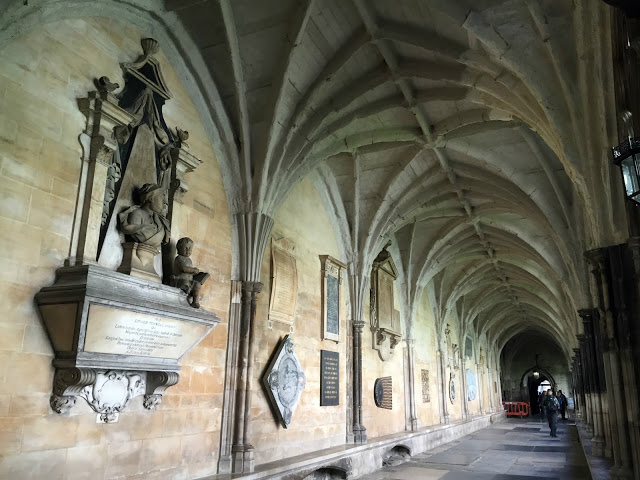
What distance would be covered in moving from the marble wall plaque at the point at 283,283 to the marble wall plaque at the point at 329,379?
4.49 ft

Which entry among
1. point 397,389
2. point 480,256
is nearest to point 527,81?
point 397,389

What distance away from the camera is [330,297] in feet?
31.8

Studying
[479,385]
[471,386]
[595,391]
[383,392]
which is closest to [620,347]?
[595,391]

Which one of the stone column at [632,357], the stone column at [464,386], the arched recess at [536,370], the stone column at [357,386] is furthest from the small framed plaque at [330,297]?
the arched recess at [536,370]

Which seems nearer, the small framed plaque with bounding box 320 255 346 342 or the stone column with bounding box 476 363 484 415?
the small framed plaque with bounding box 320 255 346 342

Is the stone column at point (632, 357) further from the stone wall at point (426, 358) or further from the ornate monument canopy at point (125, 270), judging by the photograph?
the stone wall at point (426, 358)

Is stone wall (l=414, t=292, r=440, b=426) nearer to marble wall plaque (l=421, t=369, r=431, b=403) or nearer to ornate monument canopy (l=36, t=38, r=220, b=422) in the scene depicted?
marble wall plaque (l=421, t=369, r=431, b=403)

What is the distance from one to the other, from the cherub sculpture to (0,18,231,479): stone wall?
841mm

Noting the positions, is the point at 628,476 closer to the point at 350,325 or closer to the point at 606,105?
the point at 606,105

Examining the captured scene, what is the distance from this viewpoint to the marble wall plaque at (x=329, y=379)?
29.0ft

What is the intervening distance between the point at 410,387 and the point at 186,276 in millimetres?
9987

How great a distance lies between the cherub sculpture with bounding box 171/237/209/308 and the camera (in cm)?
545

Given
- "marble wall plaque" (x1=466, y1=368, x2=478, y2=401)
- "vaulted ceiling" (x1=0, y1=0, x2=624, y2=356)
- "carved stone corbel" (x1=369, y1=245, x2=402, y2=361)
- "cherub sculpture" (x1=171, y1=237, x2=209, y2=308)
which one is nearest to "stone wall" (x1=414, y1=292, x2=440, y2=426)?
"carved stone corbel" (x1=369, y1=245, x2=402, y2=361)

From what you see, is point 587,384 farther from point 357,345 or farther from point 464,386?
point 464,386
